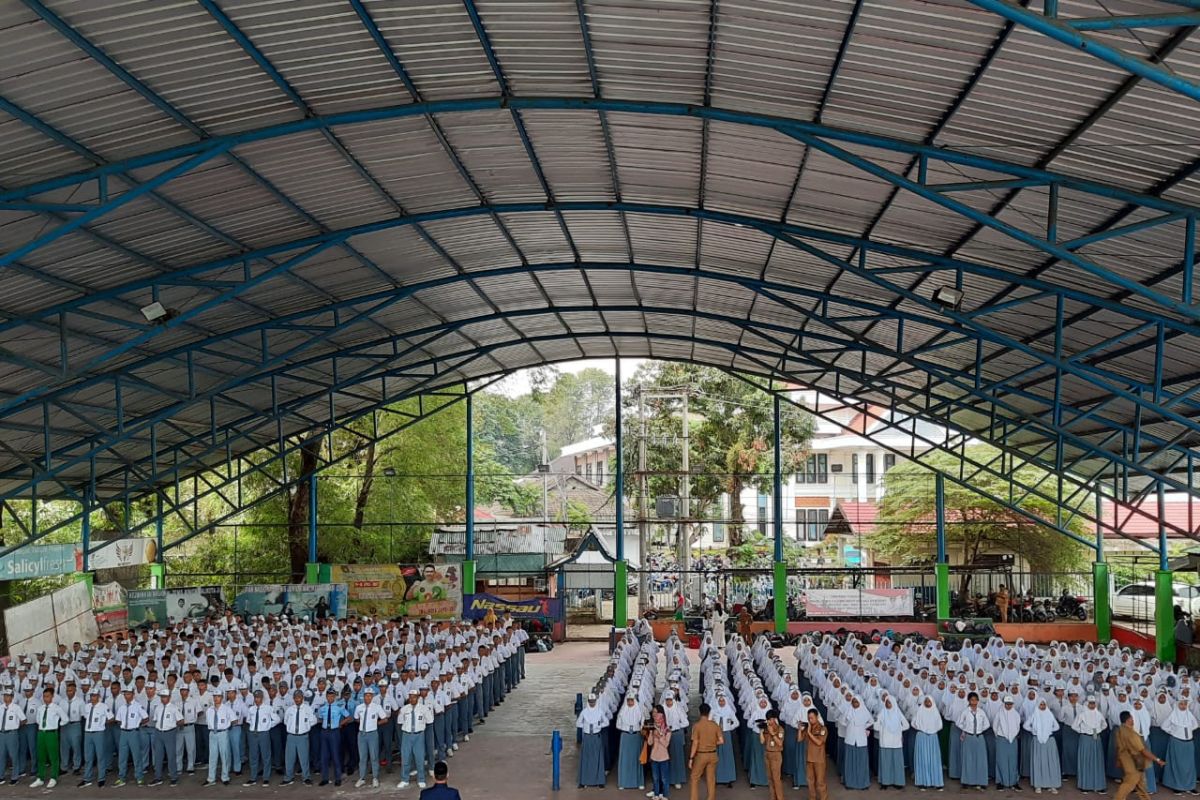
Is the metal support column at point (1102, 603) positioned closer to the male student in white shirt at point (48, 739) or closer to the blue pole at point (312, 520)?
the blue pole at point (312, 520)

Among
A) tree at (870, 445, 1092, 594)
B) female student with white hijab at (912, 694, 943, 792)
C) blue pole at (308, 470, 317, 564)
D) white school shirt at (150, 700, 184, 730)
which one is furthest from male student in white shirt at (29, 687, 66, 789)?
tree at (870, 445, 1092, 594)

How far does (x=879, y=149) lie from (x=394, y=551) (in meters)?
29.6

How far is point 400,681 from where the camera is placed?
18.0 meters

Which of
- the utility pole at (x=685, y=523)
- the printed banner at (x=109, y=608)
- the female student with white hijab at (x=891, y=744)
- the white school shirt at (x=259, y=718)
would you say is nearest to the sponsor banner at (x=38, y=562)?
the printed banner at (x=109, y=608)

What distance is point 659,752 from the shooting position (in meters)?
15.6

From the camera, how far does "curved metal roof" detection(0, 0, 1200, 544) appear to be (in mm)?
12805

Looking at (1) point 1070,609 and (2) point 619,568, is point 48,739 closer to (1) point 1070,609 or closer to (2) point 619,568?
(2) point 619,568

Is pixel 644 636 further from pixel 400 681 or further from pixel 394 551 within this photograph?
pixel 394 551

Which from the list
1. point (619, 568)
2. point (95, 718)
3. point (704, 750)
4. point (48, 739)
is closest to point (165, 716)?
point (95, 718)

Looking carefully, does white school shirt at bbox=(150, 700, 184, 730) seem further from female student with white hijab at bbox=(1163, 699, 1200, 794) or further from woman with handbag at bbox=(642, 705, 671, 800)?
female student with white hijab at bbox=(1163, 699, 1200, 794)

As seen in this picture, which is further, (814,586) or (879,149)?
(814,586)

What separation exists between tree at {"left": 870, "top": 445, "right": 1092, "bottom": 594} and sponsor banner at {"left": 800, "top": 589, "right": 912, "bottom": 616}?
19.7ft

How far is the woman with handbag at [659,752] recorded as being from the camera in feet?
51.2

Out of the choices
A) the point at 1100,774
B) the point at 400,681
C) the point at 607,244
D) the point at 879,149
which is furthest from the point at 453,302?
the point at 1100,774
